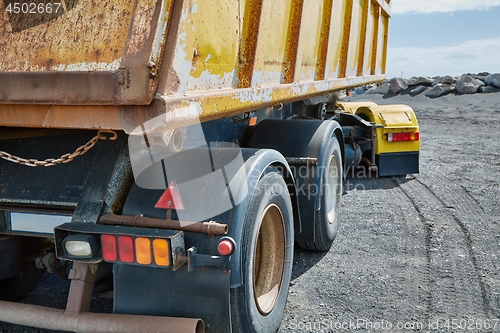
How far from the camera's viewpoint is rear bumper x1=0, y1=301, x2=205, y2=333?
2027mm

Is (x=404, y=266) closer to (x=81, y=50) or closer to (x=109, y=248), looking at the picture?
(x=109, y=248)

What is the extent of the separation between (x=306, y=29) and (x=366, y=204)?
2732 millimetres

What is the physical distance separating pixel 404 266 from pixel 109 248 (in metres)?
2.55

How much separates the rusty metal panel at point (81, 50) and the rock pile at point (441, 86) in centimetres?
1802

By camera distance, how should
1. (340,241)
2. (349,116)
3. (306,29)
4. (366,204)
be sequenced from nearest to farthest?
(306,29) < (340,241) < (366,204) < (349,116)

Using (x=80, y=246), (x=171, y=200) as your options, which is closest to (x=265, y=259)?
(x=171, y=200)

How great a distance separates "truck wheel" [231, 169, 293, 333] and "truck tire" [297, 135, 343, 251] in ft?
2.71

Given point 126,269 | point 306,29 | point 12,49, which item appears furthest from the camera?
point 306,29

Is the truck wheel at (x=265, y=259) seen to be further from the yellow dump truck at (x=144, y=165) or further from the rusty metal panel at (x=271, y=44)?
the rusty metal panel at (x=271, y=44)

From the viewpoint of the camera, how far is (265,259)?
2799 mm

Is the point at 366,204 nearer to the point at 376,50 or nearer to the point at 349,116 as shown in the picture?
the point at 349,116

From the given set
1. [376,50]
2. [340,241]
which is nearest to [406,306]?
[340,241]

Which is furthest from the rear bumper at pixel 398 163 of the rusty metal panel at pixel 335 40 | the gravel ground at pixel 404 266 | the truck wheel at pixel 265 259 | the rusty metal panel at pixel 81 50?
the rusty metal panel at pixel 81 50

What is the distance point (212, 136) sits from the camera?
2830 millimetres
